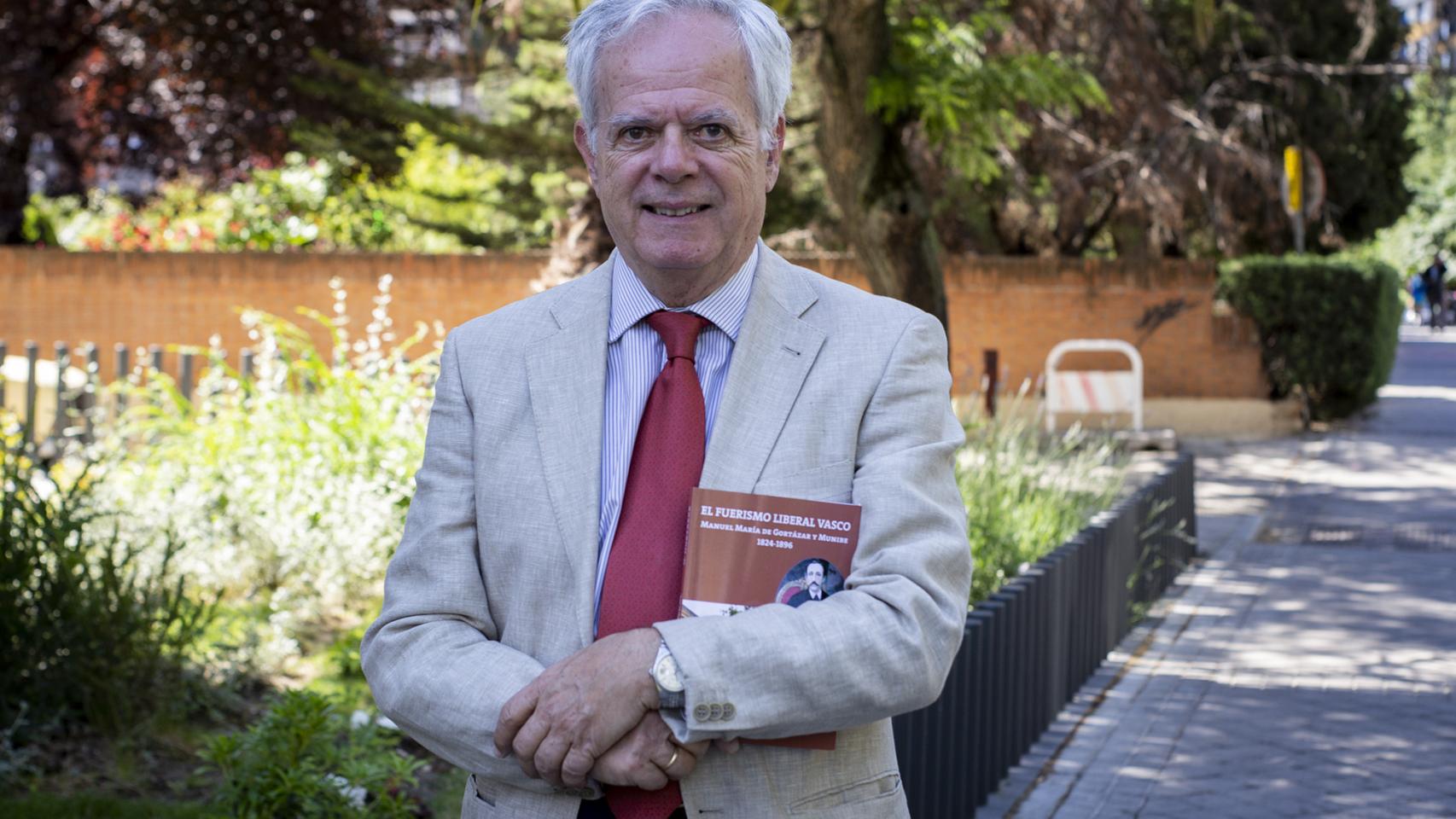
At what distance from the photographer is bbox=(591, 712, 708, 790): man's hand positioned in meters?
2.00

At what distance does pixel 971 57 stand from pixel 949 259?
9.14 meters

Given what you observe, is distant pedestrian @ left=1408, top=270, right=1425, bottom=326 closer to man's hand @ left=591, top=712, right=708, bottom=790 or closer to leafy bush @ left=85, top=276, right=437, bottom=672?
leafy bush @ left=85, top=276, right=437, bottom=672

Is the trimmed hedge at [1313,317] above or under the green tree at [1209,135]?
under

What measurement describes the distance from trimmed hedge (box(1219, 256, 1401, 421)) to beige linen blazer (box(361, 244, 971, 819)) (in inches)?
619

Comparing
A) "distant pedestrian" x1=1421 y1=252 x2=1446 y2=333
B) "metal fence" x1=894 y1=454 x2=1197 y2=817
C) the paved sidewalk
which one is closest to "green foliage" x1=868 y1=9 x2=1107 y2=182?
"metal fence" x1=894 y1=454 x2=1197 y2=817

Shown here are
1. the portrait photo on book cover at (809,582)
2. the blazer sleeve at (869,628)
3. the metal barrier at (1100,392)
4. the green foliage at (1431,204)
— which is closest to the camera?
the blazer sleeve at (869,628)

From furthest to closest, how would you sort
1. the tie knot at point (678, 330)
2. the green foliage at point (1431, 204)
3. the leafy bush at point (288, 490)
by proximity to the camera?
1. the green foliage at point (1431, 204)
2. the leafy bush at point (288, 490)
3. the tie knot at point (678, 330)

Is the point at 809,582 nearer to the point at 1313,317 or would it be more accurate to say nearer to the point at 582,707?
the point at 582,707

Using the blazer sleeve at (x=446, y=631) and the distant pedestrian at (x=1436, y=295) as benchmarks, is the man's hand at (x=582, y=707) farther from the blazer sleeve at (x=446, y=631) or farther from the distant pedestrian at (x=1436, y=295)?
the distant pedestrian at (x=1436, y=295)

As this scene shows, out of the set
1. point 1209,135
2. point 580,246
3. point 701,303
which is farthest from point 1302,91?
point 701,303

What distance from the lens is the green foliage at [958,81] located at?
880cm

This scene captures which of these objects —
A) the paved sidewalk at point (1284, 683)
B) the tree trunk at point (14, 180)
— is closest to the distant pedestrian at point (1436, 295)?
the paved sidewalk at point (1284, 683)

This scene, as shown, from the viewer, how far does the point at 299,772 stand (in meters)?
4.02

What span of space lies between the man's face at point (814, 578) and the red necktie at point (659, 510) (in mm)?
176
